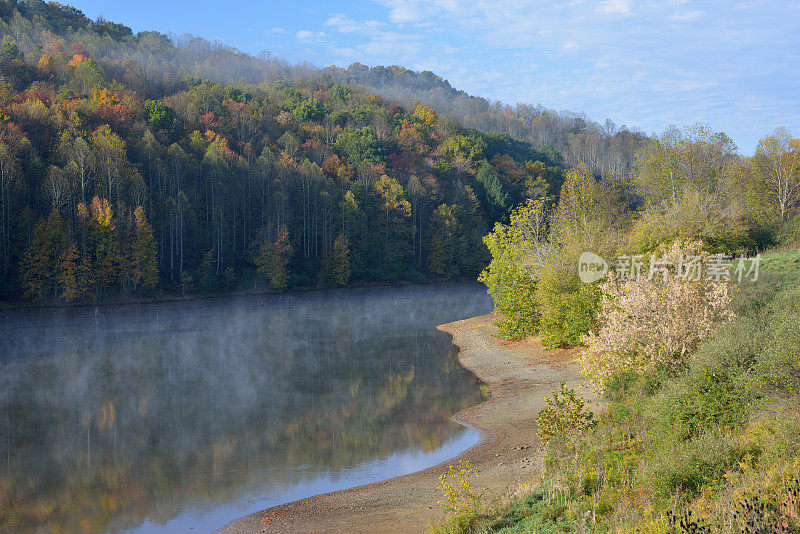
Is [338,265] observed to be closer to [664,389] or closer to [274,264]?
[274,264]

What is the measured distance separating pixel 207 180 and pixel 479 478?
54.1m

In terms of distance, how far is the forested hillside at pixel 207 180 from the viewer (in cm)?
4903

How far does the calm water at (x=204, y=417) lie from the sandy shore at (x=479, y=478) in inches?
28.4

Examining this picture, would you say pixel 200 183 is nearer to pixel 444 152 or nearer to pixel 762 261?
pixel 444 152

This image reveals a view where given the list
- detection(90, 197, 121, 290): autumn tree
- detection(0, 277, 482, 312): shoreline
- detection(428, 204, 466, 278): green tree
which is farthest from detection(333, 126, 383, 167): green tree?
detection(90, 197, 121, 290): autumn tree

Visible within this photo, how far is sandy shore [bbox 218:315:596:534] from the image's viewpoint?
1196 centimetres

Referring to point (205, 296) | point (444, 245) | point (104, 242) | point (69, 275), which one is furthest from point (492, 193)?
point (69, 275)

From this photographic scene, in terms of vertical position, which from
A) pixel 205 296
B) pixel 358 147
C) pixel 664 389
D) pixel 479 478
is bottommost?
pixel 205 296

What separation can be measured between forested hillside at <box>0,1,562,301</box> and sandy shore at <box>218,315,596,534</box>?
36.7 meters

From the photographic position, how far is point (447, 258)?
77125mm

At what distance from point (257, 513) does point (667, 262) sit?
1262 cm

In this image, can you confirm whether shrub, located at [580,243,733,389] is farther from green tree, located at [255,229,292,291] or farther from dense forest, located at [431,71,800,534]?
green tree, located at [255,229,292,291]

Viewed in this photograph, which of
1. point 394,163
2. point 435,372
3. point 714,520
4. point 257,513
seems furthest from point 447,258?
point 714,520

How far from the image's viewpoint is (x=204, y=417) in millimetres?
20750
